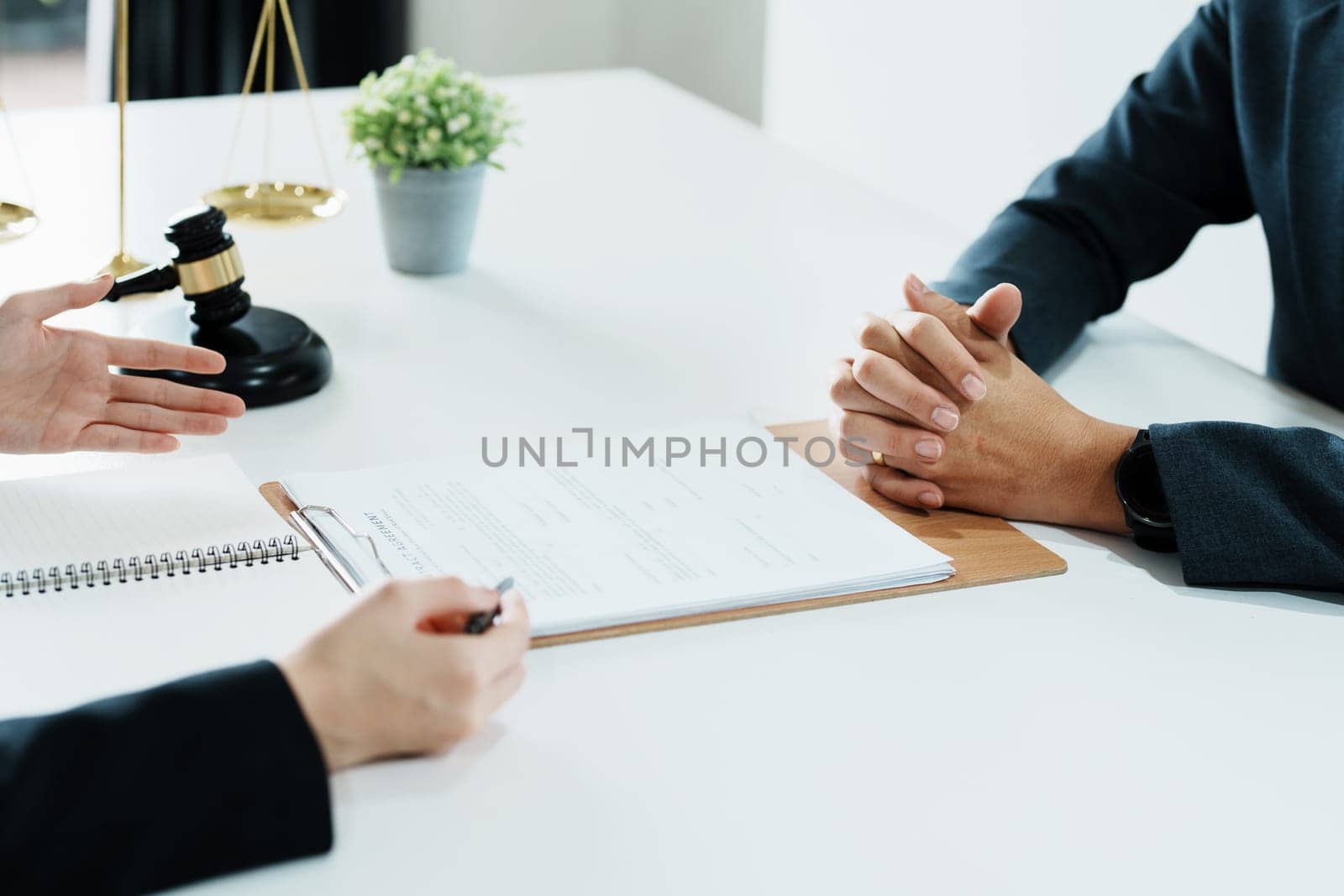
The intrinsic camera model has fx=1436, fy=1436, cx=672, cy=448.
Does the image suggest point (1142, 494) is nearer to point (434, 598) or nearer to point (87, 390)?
point (434, 598)

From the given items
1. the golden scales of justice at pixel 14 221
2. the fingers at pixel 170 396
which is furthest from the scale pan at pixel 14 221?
the fingers at pixel 170 396

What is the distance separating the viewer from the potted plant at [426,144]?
147 cm

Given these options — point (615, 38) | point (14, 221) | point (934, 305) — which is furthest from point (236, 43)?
point (934, 305)

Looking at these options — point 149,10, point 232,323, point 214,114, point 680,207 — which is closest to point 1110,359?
point 680,207

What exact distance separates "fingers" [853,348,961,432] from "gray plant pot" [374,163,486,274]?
22.2 inches

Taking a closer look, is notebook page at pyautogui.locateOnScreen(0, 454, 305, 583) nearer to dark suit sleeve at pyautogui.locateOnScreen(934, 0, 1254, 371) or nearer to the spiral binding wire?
the spiral binding wire

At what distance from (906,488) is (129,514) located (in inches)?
22.4

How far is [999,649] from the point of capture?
91 centimetres

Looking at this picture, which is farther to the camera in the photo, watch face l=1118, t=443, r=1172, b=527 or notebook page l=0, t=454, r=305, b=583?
watch face l=1118, t=443, r=1172, b=527

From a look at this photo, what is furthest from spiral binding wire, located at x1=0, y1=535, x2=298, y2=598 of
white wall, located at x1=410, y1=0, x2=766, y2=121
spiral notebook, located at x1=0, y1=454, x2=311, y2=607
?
white wall, located at x1=410, y1=0, x2=766, y2=121

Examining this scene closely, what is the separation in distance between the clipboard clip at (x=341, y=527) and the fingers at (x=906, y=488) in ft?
1.29

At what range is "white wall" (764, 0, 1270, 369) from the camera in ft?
8.13

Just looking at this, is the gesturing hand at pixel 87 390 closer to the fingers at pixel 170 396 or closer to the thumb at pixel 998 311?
the fingers at pixel 170 396

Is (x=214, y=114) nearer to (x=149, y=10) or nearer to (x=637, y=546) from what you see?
(x=637, y=546)
